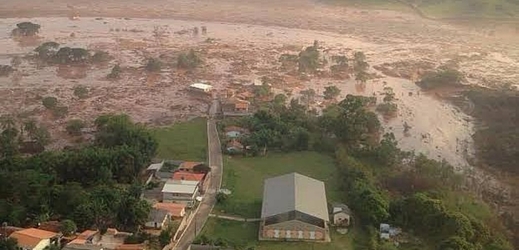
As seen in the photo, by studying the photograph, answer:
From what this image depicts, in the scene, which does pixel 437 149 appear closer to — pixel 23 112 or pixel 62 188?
pixel 62 188

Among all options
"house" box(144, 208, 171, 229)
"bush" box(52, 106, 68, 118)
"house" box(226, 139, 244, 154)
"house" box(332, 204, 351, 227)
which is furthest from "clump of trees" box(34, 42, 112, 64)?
"house" box(332, 204, 351, 227)

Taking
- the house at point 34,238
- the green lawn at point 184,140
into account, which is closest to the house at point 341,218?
the green lawn at point 184,140

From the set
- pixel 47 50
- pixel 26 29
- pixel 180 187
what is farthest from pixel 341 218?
pixel 26 29

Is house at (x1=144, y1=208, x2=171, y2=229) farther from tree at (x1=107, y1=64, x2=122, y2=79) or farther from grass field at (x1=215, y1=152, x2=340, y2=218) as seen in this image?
tree at (x1=107, y1=64, x2=122, y2=79)

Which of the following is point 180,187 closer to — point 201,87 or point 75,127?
point 75,127

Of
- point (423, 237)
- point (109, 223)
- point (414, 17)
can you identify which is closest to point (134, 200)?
point (109, 223)
